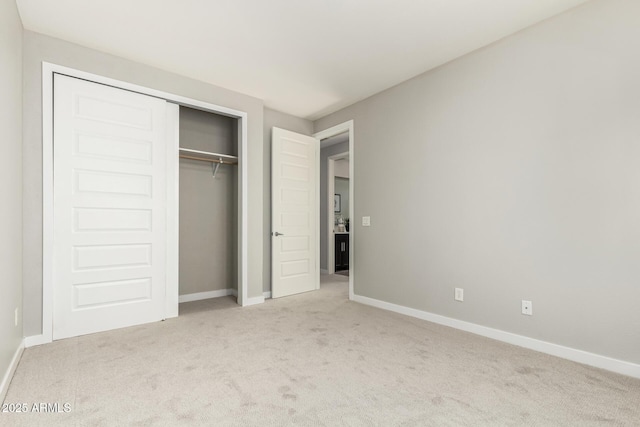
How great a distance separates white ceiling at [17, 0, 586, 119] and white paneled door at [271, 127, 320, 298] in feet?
3.90

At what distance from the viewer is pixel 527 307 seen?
8.87 ft

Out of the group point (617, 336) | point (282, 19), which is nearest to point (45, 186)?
point (282, 19)

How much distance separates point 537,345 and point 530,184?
1.33m

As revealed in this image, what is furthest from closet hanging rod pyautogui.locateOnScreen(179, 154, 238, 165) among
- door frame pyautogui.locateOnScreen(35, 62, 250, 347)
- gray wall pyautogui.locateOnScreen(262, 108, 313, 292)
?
gray wall pyautogui.locateOnScreen(262, 108, 313, 292)

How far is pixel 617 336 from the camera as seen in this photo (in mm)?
2260

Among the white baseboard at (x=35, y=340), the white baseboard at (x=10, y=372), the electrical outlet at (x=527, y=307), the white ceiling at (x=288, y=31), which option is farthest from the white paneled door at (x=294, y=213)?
the electrical outlet at (x=527, y=307)

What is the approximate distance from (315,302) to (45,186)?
3.08m

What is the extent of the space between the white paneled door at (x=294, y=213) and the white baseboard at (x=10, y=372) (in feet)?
8.48

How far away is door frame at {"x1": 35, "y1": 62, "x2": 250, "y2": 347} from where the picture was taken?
9.18ft

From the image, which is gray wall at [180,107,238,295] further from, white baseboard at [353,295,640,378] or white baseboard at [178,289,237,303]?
white baseboard at [353,295,640,378]

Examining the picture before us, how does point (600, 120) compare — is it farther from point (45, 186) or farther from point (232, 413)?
point (45, 186)

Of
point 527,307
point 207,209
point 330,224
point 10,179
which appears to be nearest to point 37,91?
point 10,179

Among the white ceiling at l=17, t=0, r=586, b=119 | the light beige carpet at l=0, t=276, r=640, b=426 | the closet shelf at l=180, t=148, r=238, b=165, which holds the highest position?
the white ceiling at l=17, t=0, r=586, b=119

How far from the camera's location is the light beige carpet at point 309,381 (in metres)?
1.71
